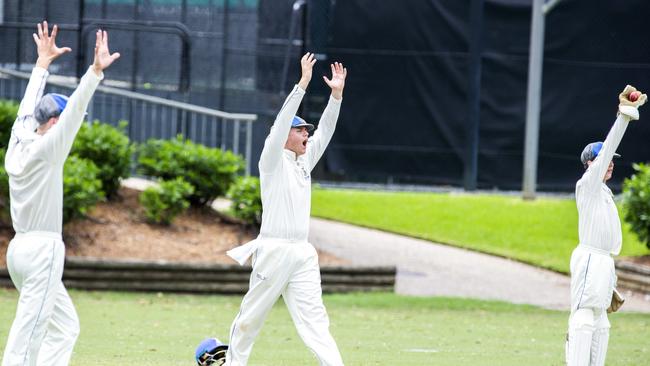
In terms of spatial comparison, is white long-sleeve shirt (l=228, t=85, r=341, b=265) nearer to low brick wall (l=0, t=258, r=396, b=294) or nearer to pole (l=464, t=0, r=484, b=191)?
low brick wall (l=0, t=258, r=396, b=294)

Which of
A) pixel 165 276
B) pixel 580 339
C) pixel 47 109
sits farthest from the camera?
pixel 165 276

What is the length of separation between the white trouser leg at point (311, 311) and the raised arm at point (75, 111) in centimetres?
197

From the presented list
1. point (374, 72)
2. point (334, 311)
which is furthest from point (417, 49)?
point (334, 311)

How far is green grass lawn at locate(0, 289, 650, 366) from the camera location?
1058 cm

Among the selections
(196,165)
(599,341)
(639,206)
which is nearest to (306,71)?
(599,341)

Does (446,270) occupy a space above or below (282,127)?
below

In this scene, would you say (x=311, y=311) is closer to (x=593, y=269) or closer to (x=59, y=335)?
(x=59, y=335)

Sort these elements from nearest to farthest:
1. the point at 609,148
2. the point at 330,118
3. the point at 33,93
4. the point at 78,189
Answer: the point at 33,93 → the point at 609,148 → the point at 330,118 → the point at 78,189

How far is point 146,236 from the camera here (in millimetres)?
16500

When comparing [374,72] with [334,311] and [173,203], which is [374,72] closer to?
[173,203]

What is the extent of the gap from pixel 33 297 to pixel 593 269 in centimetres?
382

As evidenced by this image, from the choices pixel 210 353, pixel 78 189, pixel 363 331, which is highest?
pixel 78 189

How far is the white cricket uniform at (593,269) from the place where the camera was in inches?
346

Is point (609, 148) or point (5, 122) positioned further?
point (5, 122)
